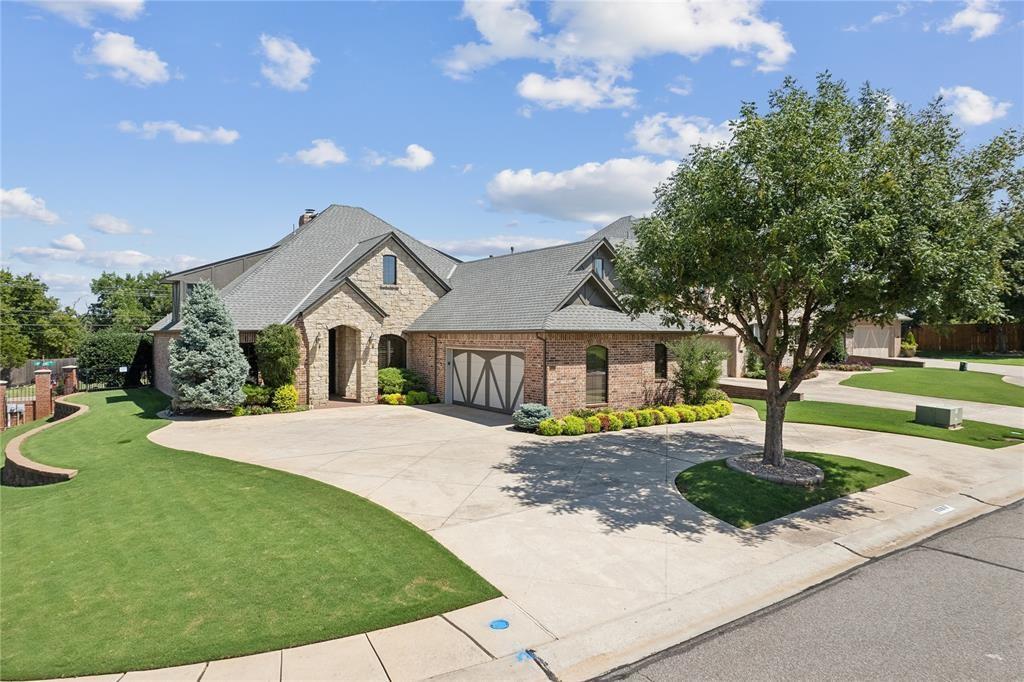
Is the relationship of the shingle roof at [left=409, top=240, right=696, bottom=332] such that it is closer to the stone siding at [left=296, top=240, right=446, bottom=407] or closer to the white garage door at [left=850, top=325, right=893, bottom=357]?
the stone siding at [left=296, top=240, right=446, bottom=407]

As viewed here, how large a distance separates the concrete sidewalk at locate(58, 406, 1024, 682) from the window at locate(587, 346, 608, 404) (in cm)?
254

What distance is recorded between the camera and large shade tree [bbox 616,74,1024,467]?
368 inches

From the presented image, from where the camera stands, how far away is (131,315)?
7200cm

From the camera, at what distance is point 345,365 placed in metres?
24.9

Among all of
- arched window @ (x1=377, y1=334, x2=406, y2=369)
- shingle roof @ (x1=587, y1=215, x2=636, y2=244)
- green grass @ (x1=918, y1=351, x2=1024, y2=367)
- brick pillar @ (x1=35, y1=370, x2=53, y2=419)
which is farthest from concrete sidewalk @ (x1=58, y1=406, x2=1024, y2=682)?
green grass @ (x1=918, y1=351, x2=1024, y2=367)

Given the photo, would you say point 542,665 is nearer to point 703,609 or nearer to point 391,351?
point 703,609

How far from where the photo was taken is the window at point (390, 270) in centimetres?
2530

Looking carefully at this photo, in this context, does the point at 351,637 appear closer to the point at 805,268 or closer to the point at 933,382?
the point at 805,268

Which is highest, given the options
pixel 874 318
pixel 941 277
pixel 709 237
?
pixel 709 237

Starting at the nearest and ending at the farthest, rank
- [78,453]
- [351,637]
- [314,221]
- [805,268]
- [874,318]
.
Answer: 1. [351,637]
2. [805,268]
3. [874,318]
4. [78,453]
5. [314,221]

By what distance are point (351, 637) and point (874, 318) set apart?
1102 cm

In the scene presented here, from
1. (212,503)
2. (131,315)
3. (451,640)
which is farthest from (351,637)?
(131,315)

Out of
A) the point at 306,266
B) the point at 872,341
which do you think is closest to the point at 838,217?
the point at 306,266

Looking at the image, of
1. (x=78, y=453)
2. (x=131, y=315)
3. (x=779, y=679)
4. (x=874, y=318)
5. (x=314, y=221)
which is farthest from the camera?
(x=131, y=315)
